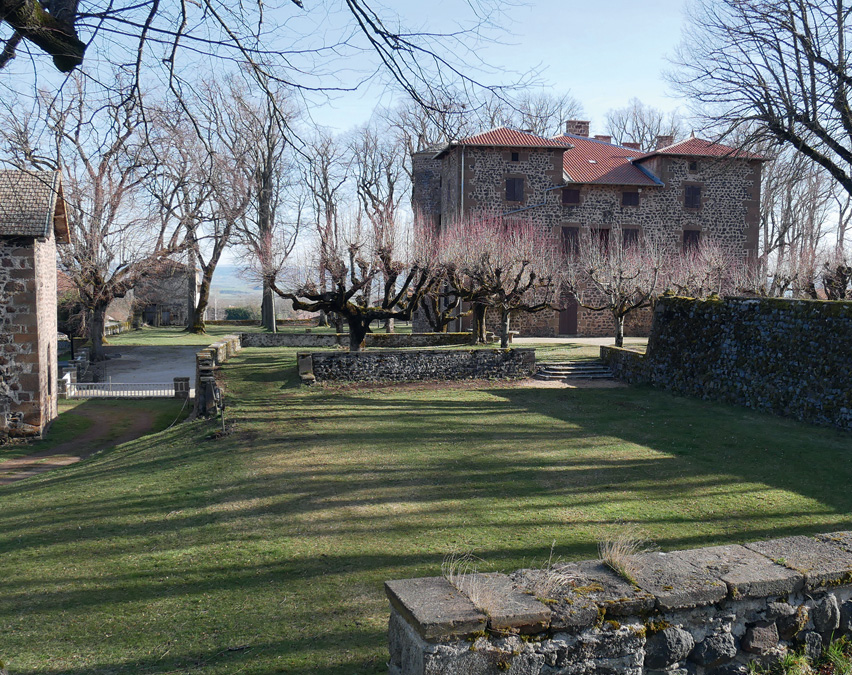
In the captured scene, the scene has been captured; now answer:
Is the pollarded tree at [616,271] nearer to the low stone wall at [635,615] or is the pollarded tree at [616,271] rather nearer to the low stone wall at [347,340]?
the low stone wall at [347,340]

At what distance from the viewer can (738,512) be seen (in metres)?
7.99

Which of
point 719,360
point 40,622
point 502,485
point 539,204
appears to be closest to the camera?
point 40,622

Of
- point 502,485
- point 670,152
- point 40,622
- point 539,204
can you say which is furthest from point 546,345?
point 40,622

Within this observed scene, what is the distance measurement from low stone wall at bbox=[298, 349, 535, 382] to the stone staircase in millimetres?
444

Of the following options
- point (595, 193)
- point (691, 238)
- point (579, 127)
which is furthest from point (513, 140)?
point (691, 238)

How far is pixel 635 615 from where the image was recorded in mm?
3570

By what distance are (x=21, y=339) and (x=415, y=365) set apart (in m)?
9.85

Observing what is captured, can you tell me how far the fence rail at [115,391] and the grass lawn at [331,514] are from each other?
6577mm

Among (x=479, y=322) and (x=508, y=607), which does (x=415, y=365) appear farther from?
(x=508, y=607)

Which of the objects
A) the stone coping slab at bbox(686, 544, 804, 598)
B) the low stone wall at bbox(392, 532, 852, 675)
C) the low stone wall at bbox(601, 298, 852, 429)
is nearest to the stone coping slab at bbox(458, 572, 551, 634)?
the low stone wall at bbox(392, 532, 852, 675)

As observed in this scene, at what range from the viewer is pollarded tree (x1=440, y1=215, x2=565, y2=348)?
24562 mm

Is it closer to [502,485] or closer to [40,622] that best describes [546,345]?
[502,485]

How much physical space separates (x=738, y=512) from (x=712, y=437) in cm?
455

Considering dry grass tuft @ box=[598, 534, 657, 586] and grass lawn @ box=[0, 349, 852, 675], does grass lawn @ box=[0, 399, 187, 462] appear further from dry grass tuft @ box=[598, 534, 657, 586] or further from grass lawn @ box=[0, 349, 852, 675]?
dry grass tuft @ box=[598, 534, 657, 586]
